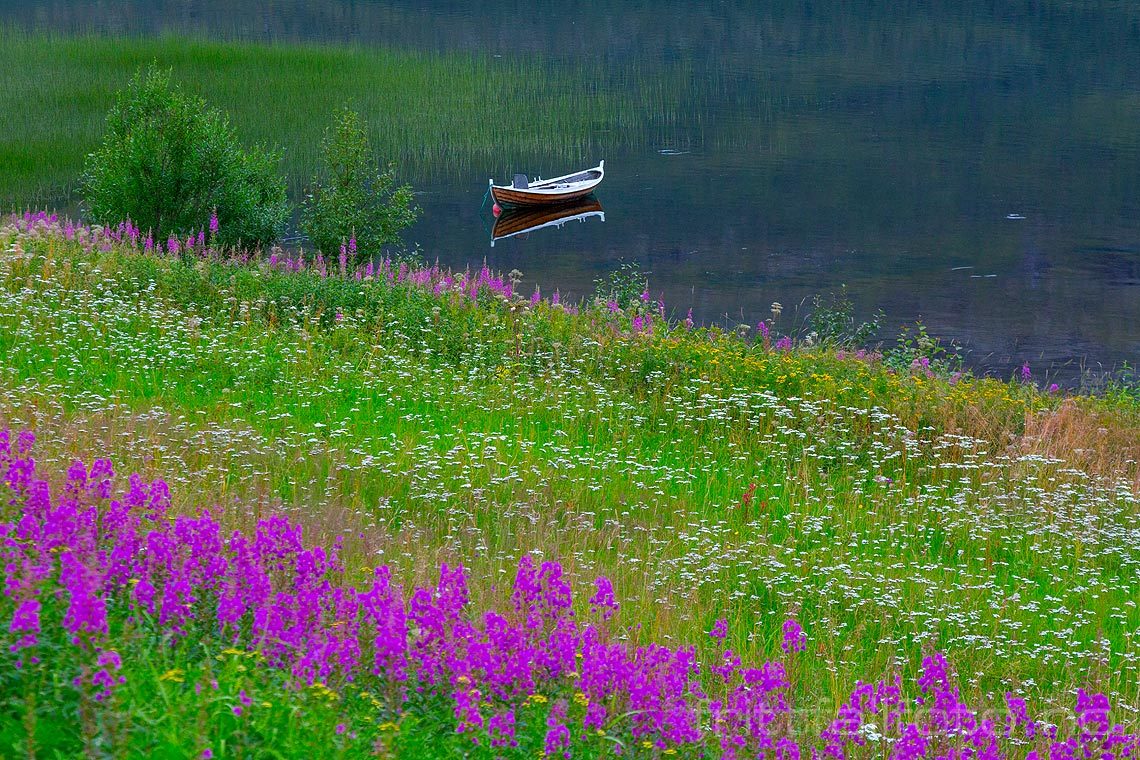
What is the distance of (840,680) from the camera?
691cm

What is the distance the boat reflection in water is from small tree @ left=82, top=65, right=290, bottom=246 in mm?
14543

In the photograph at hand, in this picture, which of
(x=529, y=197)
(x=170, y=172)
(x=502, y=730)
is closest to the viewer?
(x=502, y=730)

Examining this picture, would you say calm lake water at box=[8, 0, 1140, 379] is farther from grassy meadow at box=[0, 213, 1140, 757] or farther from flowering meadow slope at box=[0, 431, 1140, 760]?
flowering meadow slope at box=[0, 431, 1140, 760]

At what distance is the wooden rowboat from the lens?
40.8m

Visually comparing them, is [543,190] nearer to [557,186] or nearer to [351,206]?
[557,186]

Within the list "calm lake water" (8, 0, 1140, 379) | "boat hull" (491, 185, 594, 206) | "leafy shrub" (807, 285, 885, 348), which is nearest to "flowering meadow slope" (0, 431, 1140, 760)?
"leafy shrub" (807, 285, 885, 348)

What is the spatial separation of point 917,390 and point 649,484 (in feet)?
16.4

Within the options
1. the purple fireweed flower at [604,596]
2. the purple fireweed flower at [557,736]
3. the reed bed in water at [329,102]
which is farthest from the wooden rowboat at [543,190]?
the purple fireweed flower at [557,736]

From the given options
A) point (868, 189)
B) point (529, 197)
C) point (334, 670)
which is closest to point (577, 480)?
point (334, 670)

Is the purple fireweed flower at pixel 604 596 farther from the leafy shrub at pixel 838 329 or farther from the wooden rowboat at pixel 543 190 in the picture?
the wooden rowboat at pixel 543 190

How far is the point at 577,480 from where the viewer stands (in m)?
10.3

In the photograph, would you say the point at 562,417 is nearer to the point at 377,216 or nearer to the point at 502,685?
the point at 502,685

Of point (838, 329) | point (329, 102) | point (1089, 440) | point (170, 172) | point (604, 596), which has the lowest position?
point (838, 329)

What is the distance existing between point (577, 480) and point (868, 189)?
37.5 m
